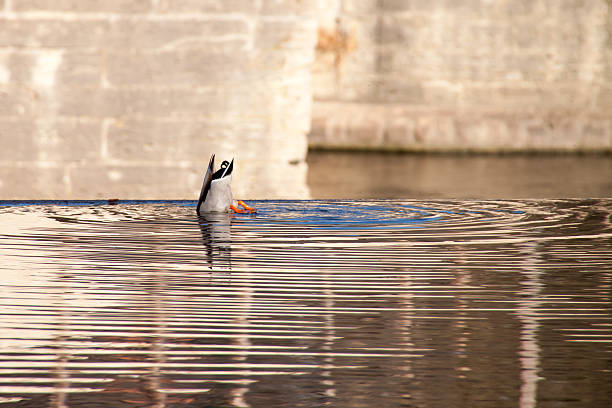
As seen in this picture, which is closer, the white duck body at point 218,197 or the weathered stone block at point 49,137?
the white duck body at point 218,197

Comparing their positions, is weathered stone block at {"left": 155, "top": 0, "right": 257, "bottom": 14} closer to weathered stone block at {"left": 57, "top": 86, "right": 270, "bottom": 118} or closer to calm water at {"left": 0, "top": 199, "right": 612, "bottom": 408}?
weathered stone block at {"left": 57, "top": 86, "right": 270, "bottom": 118}

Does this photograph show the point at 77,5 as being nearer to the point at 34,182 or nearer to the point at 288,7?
the point at 34,182

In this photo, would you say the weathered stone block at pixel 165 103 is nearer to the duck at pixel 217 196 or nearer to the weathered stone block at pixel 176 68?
the weathered stone block at pixel 176 68

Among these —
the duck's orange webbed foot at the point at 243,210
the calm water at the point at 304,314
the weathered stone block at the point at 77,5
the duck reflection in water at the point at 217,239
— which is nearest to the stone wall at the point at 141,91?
the weathered stone block at the point at 77,5

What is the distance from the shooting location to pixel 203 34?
6.45m

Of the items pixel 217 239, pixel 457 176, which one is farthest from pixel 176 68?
pixel 457 176

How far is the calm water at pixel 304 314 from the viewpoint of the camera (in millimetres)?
2344

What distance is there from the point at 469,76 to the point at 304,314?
32.0 ft

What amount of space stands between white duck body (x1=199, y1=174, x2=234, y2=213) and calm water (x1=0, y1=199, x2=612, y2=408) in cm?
36

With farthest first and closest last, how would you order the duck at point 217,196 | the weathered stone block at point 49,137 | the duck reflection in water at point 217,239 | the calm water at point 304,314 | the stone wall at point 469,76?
the stone wall at point 469,76
the weathered stone block at point 49,137
the duck at point 217,196
the duck reflection in water at point 217,239
the calm water at point 304,314

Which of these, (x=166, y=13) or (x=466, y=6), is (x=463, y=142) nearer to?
(x=466, y=6)

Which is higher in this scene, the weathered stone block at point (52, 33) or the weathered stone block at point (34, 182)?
the weathered stone block at point (52, 33)

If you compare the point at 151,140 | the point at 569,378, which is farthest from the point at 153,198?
the point at 569,378

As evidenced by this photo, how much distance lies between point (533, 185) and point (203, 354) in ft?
19.2
